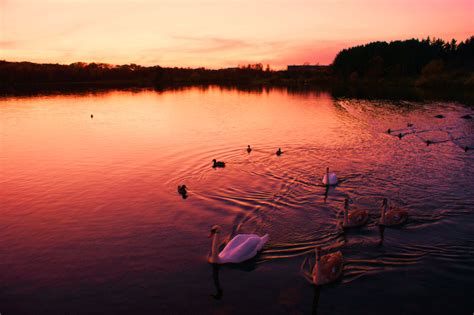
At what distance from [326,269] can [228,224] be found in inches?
198

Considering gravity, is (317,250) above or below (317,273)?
above

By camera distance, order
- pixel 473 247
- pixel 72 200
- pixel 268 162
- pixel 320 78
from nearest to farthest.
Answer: pixel 473 247
pixel 72 200
pixel 268 162
pixel 320 78

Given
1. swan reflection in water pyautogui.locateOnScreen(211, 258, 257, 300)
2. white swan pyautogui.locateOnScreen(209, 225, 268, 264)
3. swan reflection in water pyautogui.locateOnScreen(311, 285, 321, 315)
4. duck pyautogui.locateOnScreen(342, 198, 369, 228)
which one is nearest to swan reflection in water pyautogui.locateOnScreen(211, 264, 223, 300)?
swan reflection in water pyautogui.locateOnScreen(211, 258, 257, 300)

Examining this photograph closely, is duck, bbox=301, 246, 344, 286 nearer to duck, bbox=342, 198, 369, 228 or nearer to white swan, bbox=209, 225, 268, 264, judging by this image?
white swan, bbox=209, 225, 268, 264

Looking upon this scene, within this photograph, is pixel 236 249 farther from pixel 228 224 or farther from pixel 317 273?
pixel 228 224

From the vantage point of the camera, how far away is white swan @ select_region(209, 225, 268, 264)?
10602mm

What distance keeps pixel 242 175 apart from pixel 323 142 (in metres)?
11.8

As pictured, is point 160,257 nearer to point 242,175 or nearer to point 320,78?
point 242,175

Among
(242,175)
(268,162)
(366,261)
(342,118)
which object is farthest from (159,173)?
(342,118)

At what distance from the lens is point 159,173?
20766mm

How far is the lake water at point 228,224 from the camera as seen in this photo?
30.7ft

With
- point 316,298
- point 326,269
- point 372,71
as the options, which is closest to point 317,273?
point 326,269

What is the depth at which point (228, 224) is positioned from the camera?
44.5ft

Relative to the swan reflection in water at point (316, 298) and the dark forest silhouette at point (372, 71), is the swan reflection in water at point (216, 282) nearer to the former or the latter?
the swan reflection in water at point (316, 298)
